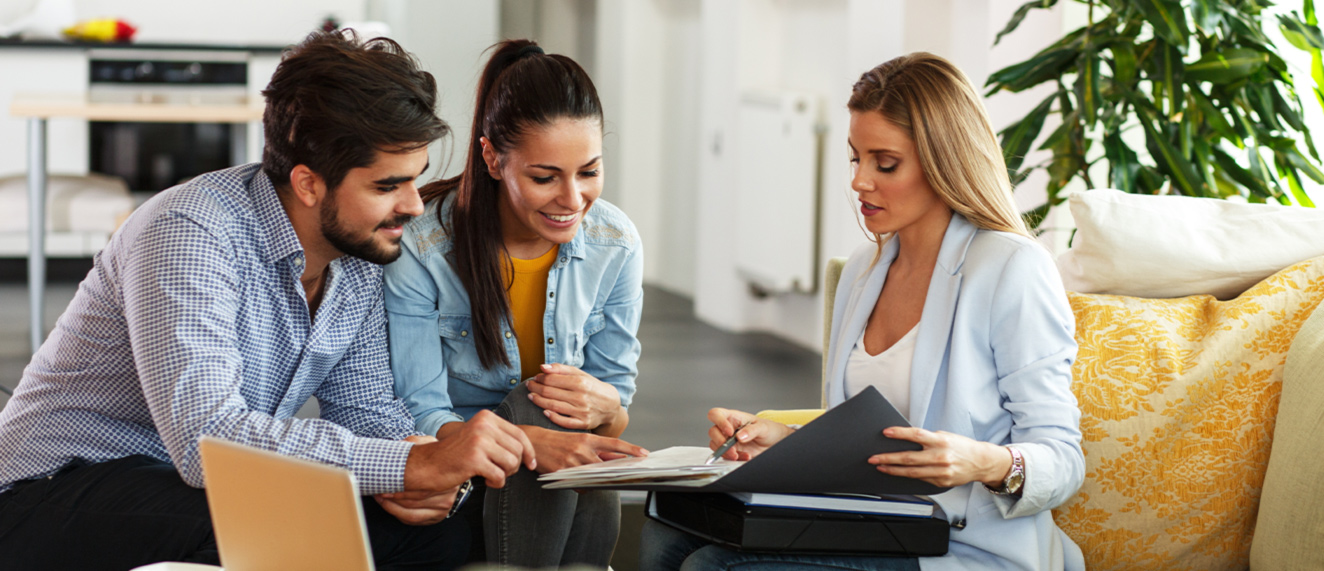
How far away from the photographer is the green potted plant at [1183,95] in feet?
7.41

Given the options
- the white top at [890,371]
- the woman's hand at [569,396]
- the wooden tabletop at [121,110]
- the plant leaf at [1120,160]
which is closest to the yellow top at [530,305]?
the woman's hand at [569,396]

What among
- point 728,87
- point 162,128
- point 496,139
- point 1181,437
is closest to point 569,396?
point 496,139

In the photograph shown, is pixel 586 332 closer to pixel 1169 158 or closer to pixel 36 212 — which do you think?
pixel 1169 158

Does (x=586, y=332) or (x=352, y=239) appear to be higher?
(x=352, y=239)

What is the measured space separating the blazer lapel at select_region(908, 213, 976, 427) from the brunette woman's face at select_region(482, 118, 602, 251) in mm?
484

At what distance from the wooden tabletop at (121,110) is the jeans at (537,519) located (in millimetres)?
2643

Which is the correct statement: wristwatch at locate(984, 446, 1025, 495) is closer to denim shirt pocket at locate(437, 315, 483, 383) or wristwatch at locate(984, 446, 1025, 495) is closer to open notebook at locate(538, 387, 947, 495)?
open notebook at locate(538, 387, 947, 495)

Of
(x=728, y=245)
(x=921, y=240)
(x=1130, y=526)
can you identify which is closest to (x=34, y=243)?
(x=728, y=245)

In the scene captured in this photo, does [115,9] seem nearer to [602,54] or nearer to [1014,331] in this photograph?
[602,54]

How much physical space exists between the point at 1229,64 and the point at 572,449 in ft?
5.18

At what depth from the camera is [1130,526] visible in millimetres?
1489

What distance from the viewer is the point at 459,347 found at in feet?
5.51

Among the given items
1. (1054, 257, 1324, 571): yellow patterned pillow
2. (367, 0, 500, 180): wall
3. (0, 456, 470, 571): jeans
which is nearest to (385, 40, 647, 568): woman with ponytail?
(0, 456, 470, 571): jeans

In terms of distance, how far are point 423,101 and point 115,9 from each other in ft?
18.1
